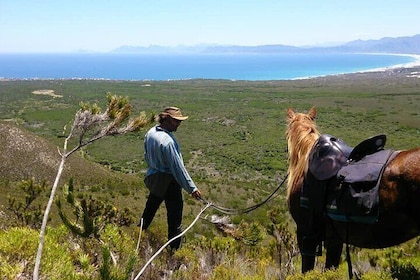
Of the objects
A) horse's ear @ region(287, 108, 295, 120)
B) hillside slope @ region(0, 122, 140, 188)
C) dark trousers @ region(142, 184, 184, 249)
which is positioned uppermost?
horse's ear @ region(287, 108, 295, 120)

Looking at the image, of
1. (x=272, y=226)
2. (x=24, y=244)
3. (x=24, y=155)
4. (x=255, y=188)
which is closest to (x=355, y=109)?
(x=255, y=188)

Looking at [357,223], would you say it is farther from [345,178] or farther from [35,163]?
[35,163]

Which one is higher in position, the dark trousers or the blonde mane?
the blonde mane

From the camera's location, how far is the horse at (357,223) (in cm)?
279

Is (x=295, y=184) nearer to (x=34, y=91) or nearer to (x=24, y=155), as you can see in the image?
(x=24, y=155)

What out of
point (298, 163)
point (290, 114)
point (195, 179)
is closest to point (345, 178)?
point (298, 163)

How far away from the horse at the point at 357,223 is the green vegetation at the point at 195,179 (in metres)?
0.33

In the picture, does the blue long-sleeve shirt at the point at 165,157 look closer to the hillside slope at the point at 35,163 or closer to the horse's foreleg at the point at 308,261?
the horse's foreleg at the point at 308,261

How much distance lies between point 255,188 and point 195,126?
980 inches

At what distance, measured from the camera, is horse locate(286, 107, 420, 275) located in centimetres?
279

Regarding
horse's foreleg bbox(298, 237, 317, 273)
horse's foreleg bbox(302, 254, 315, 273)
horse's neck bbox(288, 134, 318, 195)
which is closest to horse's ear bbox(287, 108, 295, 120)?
horse's neck bbox(288, 134, 318, 195)

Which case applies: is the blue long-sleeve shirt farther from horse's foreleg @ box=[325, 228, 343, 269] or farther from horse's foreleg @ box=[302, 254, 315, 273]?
horse's foreleg @ box=[325, 228, 343, 269]

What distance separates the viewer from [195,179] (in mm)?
23906

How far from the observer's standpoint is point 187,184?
13.5 feet
